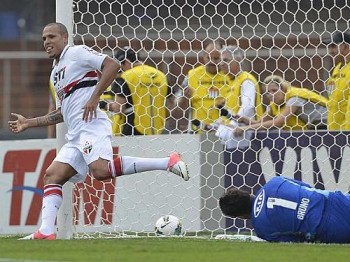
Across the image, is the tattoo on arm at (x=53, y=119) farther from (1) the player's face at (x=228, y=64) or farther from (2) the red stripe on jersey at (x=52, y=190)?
(1) the player's face at (x=228, y=64)

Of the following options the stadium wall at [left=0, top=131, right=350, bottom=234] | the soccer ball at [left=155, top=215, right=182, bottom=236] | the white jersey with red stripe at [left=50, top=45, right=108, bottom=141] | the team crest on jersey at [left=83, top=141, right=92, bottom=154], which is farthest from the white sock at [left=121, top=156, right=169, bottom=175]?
the stadium wall at [left=0, top=131, right=350, bottom=234]

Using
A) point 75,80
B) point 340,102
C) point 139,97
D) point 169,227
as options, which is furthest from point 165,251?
point 139,97

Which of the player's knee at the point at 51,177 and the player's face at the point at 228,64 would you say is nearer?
the player's knee at the point at 51,177

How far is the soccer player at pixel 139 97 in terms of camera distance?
12.6 metres

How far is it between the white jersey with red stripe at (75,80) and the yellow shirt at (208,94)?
248 centimetres

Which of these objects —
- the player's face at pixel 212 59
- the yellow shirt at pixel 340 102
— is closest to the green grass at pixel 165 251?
the yellow shirt at pixel 340 102

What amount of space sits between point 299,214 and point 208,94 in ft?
11.6

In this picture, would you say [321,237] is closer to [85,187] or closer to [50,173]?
[50,173]

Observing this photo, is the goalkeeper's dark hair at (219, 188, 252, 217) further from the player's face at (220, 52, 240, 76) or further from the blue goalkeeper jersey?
the player's face at (220, 52, 240, 76)

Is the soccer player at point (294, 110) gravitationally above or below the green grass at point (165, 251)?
above

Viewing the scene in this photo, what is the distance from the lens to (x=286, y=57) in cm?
1295

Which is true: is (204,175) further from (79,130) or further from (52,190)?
(52,190)

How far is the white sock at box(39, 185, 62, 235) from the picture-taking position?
32.5ft

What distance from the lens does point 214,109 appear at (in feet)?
40.9
